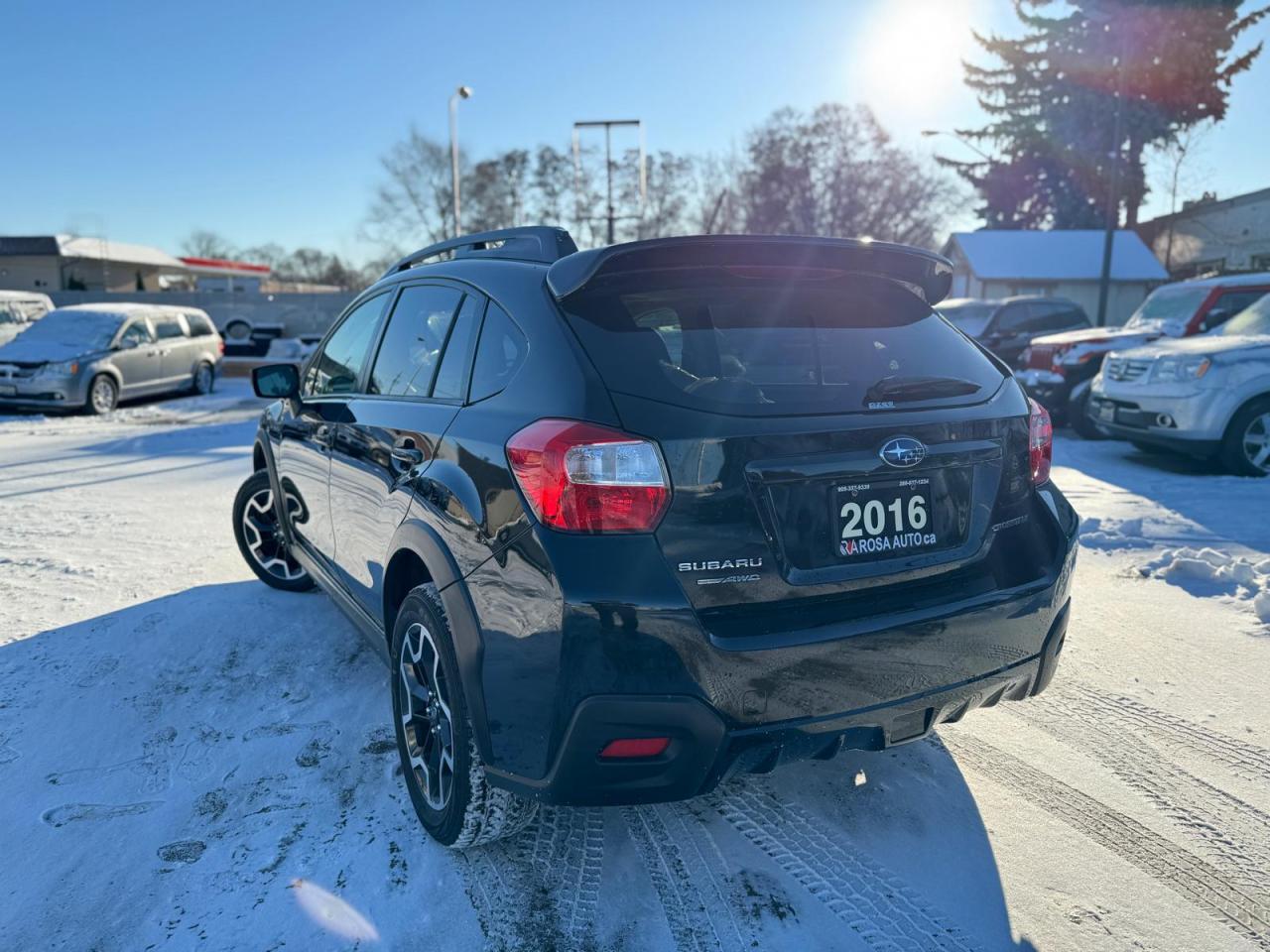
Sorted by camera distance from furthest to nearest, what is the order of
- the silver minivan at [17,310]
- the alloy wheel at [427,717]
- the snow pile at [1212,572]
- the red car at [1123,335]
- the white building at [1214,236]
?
1. the white building at [1214,236]
2. the silver minivan at [17,310]
3. the red car at [1123,335]
4. the snow pile at [1212,572]
5. the alloy wheel at [427,717]

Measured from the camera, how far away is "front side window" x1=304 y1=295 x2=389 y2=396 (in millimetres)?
3629

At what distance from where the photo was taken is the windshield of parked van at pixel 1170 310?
10.2 metres

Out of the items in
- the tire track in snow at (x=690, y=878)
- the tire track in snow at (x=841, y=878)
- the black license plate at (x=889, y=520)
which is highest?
the black license plate at (x=889, y=520)

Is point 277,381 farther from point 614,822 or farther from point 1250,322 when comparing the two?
point 1250,322

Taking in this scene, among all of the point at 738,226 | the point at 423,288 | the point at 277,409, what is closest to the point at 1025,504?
the point at 423,288

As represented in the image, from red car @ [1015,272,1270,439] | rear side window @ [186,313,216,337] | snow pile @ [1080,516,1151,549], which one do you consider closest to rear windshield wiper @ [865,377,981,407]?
snow pile @ [1080,516,1151,549]

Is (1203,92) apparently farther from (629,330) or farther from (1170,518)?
(629,330)

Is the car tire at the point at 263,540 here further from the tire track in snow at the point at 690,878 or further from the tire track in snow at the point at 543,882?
the tire track in snow at the point at 690,878

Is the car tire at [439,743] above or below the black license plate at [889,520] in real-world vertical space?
below

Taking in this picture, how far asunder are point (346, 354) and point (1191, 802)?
3652mm

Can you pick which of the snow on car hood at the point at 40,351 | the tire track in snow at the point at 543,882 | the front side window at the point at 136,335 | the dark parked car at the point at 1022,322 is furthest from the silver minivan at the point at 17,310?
the tire track in snow at the point at 543,882

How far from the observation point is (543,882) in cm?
247

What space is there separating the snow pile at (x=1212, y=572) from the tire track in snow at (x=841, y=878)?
322 cm

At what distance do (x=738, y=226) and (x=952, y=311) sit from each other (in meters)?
31.5
